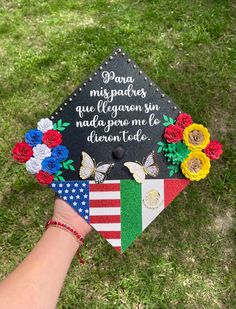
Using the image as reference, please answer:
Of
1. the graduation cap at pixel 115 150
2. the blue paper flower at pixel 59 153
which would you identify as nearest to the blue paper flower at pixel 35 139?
the graduation cap at pixel 115 150

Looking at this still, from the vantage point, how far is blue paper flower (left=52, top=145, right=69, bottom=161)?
242 cm

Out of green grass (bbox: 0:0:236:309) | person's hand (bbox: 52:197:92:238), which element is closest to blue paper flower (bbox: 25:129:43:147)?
person's hand (bbox: 52:197:92:238)

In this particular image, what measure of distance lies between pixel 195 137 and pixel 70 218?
863mm

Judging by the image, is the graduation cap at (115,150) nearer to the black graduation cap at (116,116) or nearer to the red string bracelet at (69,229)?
the black graduation cap at (116,116)

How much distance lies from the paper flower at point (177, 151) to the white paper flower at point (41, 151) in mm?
689

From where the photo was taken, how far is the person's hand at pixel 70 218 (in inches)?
96.5

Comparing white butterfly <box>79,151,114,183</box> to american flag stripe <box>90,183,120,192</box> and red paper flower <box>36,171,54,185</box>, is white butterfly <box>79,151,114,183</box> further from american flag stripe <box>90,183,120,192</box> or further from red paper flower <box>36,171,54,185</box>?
red paper flower <box>36,171,54,185</box>

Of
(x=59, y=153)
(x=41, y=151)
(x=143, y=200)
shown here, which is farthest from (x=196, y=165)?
(x=41, y=151)

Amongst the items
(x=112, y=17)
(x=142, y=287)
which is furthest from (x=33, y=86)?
(x=142, y=287)

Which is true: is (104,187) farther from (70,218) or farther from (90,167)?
(70,218)

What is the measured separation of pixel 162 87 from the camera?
4641 mm

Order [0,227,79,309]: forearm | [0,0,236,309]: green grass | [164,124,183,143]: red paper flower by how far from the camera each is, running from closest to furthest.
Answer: [0,227,79,309]: forearm < [164,124,183,143]: red paper flower < [0,0,236,309]: green grass

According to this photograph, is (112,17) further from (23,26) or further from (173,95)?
(173,95)

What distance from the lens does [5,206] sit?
3961mm
